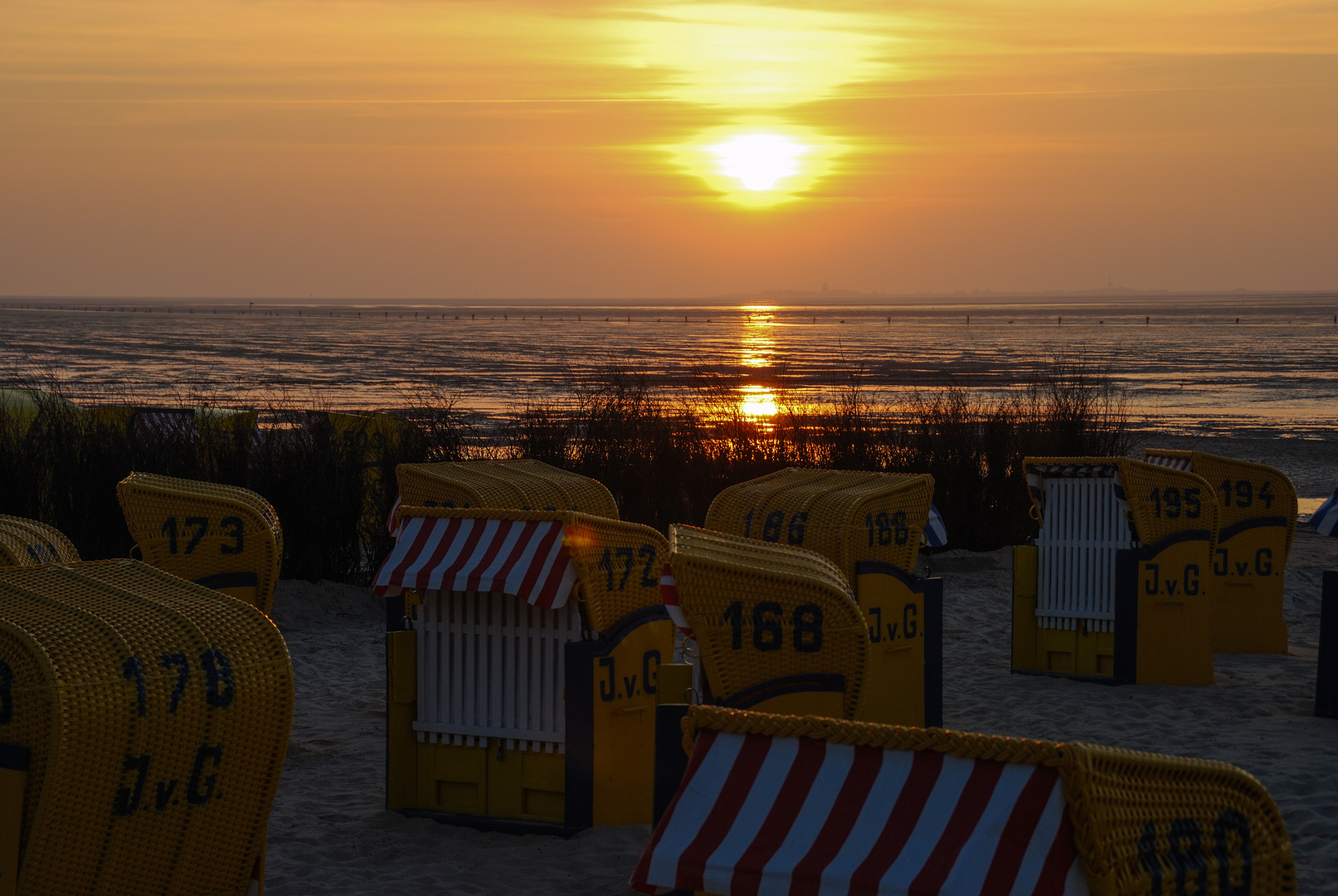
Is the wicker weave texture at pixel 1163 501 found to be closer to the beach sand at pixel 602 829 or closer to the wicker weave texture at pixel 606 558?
the beach sand at pixel 602 829

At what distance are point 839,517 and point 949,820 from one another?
5317mm

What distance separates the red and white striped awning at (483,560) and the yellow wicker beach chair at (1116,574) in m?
5.17

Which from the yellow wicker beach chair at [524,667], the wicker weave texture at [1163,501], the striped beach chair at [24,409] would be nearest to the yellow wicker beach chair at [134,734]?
the yellow wicker beach chair at [524,667]

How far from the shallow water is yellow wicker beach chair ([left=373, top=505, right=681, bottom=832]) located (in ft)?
56.9

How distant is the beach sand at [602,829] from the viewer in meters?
6.21

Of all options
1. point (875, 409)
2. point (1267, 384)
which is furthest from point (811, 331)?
point (875, 409)

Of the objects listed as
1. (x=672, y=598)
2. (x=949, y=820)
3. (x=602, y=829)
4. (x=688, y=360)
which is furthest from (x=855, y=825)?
(x=688, y=360)

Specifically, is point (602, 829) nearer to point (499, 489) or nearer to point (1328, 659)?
point (499, 489)

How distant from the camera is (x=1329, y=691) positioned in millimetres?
9188

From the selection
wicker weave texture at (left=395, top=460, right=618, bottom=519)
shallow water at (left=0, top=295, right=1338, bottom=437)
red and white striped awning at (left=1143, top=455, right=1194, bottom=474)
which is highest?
shallow water at (left=0, top=295, right=1338, bottom=437)

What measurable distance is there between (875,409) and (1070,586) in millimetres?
23957

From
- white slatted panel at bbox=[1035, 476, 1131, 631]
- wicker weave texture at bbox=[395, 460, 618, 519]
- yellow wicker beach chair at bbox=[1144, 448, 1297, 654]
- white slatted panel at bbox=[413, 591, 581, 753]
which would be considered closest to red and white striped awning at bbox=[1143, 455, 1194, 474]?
yellow wicker beach chair at bbox=[1144, 448, 1297, 654]

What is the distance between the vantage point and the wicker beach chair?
8578 mm

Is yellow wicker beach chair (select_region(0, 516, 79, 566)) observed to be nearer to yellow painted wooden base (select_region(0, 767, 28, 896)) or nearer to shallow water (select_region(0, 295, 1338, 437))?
yellow painted wooden base (select_region(0, 767, 28, 896))
